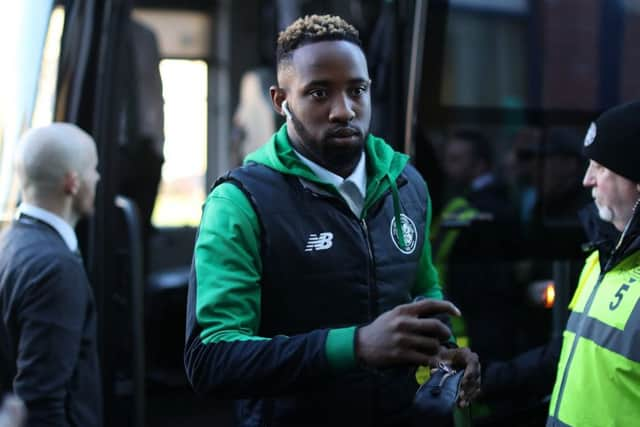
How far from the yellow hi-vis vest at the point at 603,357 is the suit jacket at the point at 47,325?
4.26 ft

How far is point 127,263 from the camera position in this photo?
146 inches

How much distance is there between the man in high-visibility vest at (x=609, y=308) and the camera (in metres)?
2.19

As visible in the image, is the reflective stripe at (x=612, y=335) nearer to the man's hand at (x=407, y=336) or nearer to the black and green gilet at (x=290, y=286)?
the black and green gilet at (x=290, y=286)

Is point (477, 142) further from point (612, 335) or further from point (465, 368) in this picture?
point (465, 368)

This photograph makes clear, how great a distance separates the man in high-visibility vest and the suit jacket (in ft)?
4.25

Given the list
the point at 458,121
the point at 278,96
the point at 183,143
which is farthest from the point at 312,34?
the point at 183,143

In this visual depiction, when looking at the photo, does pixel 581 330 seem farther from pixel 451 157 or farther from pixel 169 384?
pixel 169 384

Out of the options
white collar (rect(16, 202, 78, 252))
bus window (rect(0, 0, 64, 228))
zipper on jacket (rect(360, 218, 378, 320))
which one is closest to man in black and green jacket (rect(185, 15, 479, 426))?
zipper on jacket (rect(360, 218, 378, 320))

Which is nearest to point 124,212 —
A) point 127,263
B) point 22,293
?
point 127,263

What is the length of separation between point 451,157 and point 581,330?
1.48m

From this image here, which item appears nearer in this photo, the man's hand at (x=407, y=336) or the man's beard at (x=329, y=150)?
the man's hand at (x=407, y=336)

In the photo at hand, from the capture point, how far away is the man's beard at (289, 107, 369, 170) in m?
2.02

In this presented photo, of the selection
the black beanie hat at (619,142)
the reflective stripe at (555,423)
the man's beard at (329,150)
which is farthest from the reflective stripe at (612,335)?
the man's beard at (329,150)

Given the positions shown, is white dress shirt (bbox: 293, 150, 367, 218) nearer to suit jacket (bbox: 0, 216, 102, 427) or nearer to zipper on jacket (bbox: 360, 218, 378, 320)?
zipper on jacket (bbox: 360, 218, 378, 320)
